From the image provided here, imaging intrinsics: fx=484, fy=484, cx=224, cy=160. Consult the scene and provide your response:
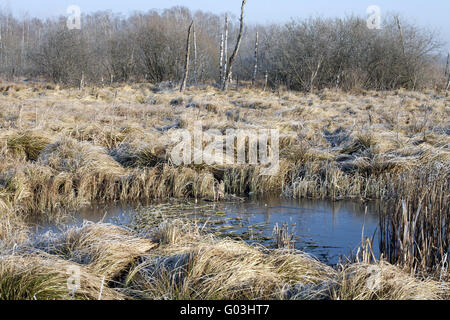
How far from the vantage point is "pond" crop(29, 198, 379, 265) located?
519 cm

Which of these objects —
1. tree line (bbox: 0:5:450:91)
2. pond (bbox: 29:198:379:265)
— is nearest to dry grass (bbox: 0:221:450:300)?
pond (bbox: 29:198:379:265)

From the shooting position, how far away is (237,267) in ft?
12.0

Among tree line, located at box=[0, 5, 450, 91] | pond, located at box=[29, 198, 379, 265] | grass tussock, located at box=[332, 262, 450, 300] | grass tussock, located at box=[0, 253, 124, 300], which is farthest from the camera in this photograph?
tree line, located at box=[0, 5, 450, 91]

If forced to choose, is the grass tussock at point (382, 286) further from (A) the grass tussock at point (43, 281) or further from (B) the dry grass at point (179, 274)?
(A) the grass tussock at point (43, 281)

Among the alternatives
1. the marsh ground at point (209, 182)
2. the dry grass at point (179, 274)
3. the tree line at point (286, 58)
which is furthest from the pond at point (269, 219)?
the tree line at point (286, 58)

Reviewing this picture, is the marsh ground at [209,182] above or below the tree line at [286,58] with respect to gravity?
below

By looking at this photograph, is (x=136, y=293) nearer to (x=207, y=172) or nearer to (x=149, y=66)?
(x=207, y=172)

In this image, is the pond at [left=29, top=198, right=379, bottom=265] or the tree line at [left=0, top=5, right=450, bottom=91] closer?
the pond at [left=29, top=198, right=379, bottom=265]

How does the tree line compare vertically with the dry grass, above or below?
above

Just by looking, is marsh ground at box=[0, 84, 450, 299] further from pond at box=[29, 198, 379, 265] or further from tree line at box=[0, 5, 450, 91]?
tree line at box=[0, 5, 450, 91]

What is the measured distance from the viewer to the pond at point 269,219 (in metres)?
5.19

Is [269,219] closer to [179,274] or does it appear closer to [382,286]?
[179,274]

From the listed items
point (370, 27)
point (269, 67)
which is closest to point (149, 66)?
point (269, 67)

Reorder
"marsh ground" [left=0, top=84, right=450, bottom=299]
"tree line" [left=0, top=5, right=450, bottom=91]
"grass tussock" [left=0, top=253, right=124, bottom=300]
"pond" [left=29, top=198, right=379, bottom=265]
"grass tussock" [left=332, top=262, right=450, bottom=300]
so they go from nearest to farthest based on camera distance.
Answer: "grass tussock" [left=0, top=253, right=124, bottom=300]
"grass tussock" [left=332, top=262, right=450, bottom=300]
"marsh ground" [left=0, top=84, right=450, bottom=299]
"pond" [left=29, top=198, right=379, bottom=265]
"tree line" [left=0, top=5, right=450, bottom=91]
